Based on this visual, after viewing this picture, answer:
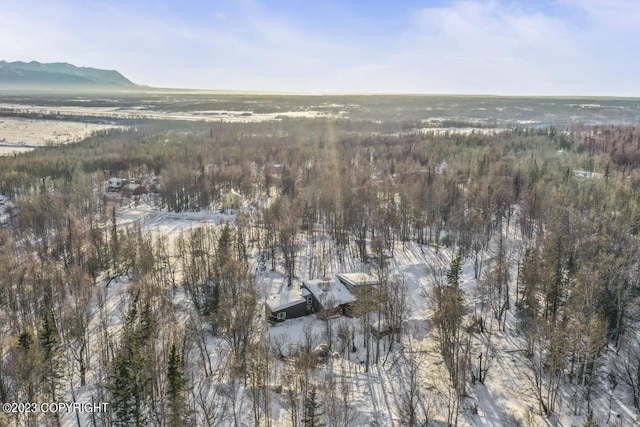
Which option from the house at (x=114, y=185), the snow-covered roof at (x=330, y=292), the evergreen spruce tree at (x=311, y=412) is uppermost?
the house at (x=114, y=185)

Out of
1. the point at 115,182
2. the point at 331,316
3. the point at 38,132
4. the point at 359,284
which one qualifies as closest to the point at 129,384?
the point at 331,316

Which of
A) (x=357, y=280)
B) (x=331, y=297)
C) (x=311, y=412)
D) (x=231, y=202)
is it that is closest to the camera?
(x=311, y=412)

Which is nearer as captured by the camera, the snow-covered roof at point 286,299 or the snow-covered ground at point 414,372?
the snow-covered ground at point 414,372

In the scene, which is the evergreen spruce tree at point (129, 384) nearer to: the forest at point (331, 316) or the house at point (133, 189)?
the forest at point (331, 316)

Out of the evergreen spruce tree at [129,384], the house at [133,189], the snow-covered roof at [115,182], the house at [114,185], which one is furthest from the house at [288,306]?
the snow-covered roof at [115,182]

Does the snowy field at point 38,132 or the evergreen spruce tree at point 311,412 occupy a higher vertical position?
the snowy field at point 38,132

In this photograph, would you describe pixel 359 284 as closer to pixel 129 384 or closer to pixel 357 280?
pixel 357 280

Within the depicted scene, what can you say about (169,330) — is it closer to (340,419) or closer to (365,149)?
(340,419)

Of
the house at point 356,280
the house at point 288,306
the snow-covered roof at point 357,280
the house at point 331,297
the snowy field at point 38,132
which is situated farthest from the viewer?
the snowy field at point 38,132

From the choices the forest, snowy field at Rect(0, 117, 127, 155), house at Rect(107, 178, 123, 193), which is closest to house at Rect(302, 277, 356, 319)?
the forest
